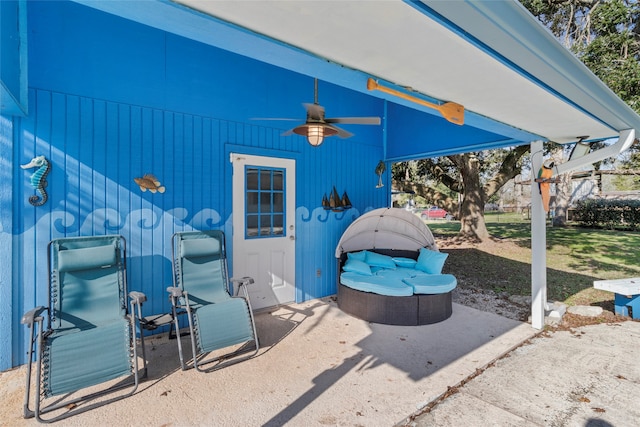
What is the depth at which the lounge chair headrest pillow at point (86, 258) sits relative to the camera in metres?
2.87

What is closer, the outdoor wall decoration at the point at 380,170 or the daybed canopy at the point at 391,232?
the daybed canopy at the point at 391,232

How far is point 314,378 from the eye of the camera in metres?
2.84

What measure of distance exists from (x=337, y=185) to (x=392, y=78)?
3.01m

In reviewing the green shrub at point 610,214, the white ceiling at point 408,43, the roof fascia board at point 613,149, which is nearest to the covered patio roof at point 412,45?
the white ceiling at point 408,43

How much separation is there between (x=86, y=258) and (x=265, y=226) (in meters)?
2.22

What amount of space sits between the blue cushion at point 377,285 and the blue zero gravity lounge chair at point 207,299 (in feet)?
5.19

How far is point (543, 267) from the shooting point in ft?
13.9

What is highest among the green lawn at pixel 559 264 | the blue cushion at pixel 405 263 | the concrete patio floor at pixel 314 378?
the blue cushion at pixel 405 263

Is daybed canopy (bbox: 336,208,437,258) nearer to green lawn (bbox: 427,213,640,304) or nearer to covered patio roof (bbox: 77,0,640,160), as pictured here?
green lawn (bbox: 427,213,640,304)

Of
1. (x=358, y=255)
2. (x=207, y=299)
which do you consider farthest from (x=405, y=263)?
(x=207, y=299)

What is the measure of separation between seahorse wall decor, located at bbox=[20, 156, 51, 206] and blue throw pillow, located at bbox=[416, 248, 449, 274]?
4.81 meters

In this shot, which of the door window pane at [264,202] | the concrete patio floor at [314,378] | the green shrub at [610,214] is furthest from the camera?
the green shrub at [610,214]

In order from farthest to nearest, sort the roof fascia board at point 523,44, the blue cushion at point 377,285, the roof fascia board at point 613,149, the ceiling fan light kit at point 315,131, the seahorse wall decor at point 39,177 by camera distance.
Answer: the blue cushion at point 377,285, the roof fascia board at point 613,149, the ceiling fan light kit at point 315,131, the seahorse wall decor at point 39,177, the roof fascia board at point 523,44

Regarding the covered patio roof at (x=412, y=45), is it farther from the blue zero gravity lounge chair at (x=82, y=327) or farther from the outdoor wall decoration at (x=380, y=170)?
the outdoor wall decoration at (x=380, y=170)
